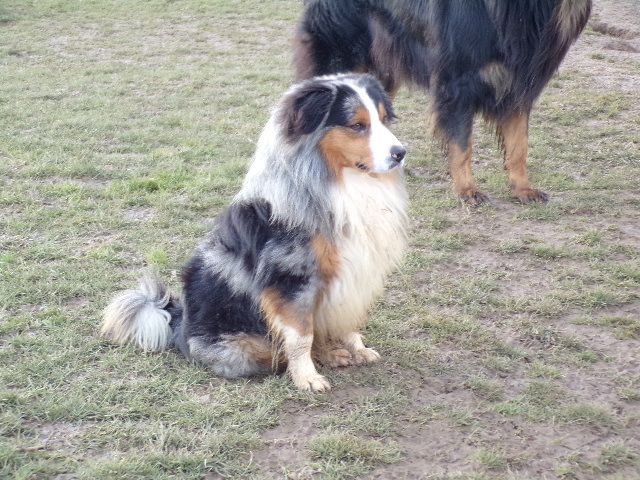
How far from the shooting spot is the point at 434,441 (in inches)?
122

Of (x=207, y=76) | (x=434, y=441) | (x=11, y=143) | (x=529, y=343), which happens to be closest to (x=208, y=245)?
(x=434, y=441)

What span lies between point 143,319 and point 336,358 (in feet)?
3.16

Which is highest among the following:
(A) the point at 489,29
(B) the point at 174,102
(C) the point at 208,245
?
(A) the point at 489,29

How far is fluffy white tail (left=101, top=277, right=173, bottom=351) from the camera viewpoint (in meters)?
3.71

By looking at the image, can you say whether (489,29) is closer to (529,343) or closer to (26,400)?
(529,343)

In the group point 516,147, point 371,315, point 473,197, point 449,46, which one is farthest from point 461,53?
point 371,315

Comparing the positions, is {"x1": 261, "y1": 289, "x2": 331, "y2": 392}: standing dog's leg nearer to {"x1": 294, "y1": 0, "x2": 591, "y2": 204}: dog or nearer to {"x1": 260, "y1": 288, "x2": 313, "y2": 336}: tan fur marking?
{"x1": 260, "y1": 288, "x2": 313, "y2": 336}: tan fur marking

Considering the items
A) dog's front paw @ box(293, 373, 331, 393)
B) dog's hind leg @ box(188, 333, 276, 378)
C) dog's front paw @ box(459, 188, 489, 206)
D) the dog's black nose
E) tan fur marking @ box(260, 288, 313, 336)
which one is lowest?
dog's front paw @ box(459, 188, 489, 206)

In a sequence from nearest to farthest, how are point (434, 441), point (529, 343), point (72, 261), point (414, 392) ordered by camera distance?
point (434, 441) < point (414, 392) < point (529, 343) < point (72, 261)

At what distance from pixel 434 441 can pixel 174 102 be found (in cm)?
638

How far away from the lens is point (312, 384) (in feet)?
11.3

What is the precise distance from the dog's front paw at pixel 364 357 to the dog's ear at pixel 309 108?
3.69ft

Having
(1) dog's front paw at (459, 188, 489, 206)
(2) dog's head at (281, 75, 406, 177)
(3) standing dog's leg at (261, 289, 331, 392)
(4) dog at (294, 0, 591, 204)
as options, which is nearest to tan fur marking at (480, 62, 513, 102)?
(4) dog at (294, 0, 591, 204)

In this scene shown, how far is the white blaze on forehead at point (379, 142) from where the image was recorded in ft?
10.8
